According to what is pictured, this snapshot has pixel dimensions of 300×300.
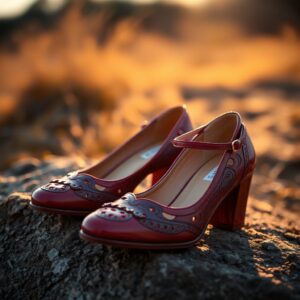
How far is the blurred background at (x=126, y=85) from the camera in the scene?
5613mm

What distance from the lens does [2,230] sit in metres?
2.20

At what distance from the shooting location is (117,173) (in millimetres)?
2660

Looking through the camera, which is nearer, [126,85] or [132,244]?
[132,244]

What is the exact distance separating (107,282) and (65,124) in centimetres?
444

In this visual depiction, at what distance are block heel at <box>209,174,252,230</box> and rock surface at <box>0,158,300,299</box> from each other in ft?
0.18

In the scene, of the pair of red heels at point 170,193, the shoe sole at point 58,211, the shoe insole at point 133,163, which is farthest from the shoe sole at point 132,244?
the shoe insole at point 133,163

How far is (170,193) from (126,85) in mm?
5943

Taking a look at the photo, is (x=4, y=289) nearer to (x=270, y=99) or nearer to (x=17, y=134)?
(x=17, y=134)

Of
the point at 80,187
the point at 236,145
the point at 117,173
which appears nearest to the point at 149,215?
the point at 80,187

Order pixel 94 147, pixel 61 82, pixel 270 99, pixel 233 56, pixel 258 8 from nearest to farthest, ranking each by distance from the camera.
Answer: pixel 94 147 → pixel 61 82 → pixel 270 99 → pixel 233 56 → pixel 258 8

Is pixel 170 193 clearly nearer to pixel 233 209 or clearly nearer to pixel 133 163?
pixel 233 209

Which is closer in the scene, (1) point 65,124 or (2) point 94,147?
(2) point 94,147

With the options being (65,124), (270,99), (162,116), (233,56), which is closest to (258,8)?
(233,56)

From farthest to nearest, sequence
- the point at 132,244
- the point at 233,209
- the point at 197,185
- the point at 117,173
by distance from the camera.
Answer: the point at 117,173 < the point at 197,185 < the point at 233,209 < the point at 132,244
